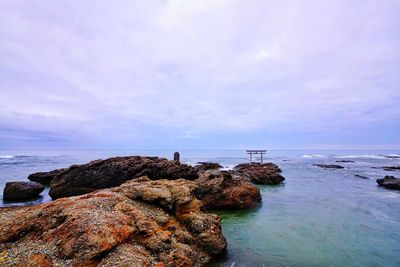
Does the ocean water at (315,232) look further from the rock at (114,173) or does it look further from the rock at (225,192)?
the rock at (114,173)

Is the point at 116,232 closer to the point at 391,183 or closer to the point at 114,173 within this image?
the point at 114,173

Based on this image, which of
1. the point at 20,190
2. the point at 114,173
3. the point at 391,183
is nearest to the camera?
the point at 114,173

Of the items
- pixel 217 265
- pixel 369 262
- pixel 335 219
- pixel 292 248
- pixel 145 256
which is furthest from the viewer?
pixel 335 219

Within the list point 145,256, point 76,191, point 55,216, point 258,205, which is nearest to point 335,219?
point 258,205

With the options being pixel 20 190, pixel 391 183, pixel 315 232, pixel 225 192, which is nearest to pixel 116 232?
pixel 315 232

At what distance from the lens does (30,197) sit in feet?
74.3

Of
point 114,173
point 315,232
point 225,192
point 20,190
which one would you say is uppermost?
point 114,173

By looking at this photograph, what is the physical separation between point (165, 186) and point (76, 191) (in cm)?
1246

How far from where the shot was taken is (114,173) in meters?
18.8

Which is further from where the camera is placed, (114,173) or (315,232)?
(114,173)

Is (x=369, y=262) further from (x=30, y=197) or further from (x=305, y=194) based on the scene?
(x=30, y=197)

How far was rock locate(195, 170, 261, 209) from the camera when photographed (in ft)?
58.4

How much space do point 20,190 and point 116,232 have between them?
67.0 ft

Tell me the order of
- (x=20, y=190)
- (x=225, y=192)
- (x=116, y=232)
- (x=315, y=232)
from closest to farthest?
1. (x=116, y=232)
2. (x=315, y=232)
3. (x=225, y=192)
4. (x=20, y=190)
